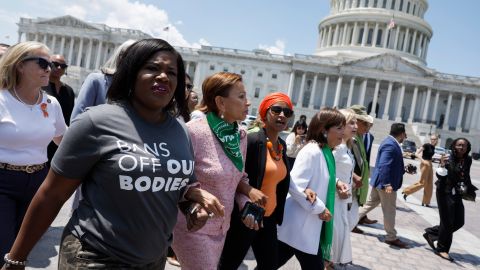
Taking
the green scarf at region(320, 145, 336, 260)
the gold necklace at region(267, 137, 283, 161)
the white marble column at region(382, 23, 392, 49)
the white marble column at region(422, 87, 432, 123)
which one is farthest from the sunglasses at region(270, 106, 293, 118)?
the white marble column at region(382, 23, 392, 49)

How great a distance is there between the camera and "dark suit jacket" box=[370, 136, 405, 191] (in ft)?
26.3

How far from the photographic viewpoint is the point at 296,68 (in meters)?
71.8

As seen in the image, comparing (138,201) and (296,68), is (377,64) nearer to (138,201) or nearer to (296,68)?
(296,68)

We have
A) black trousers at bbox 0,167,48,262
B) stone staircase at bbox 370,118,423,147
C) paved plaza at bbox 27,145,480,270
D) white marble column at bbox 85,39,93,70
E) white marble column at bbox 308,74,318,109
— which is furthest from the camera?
white marble column at bbox 85,39,93,70

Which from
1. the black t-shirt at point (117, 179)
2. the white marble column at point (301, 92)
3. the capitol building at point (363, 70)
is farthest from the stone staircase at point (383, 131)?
the black t-shirt at point (117, 179)

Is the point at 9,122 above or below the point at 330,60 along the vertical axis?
below

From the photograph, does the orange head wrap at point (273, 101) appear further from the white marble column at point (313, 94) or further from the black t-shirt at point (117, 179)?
the white marble column at point (313, 94)

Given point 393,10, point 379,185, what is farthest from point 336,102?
point 379,185

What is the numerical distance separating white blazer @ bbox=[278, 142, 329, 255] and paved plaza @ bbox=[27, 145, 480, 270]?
1584mm

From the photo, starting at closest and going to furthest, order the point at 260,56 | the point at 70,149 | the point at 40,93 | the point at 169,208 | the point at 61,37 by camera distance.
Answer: the point at 70,149 → the point at 169,208 → the point at 40,93 → the point at 260,56 → the point at 61,37

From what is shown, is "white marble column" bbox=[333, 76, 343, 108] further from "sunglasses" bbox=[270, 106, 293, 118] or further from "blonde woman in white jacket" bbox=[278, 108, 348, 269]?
"sunglasses" bbox=[270, 106, 293, 118]

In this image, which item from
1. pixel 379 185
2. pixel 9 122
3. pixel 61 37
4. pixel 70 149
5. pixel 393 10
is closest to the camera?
pixel 70 149

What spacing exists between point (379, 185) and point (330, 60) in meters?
65.6

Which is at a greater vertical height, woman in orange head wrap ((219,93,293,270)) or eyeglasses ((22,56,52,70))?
eyeglasses ((22,56,52,70))
